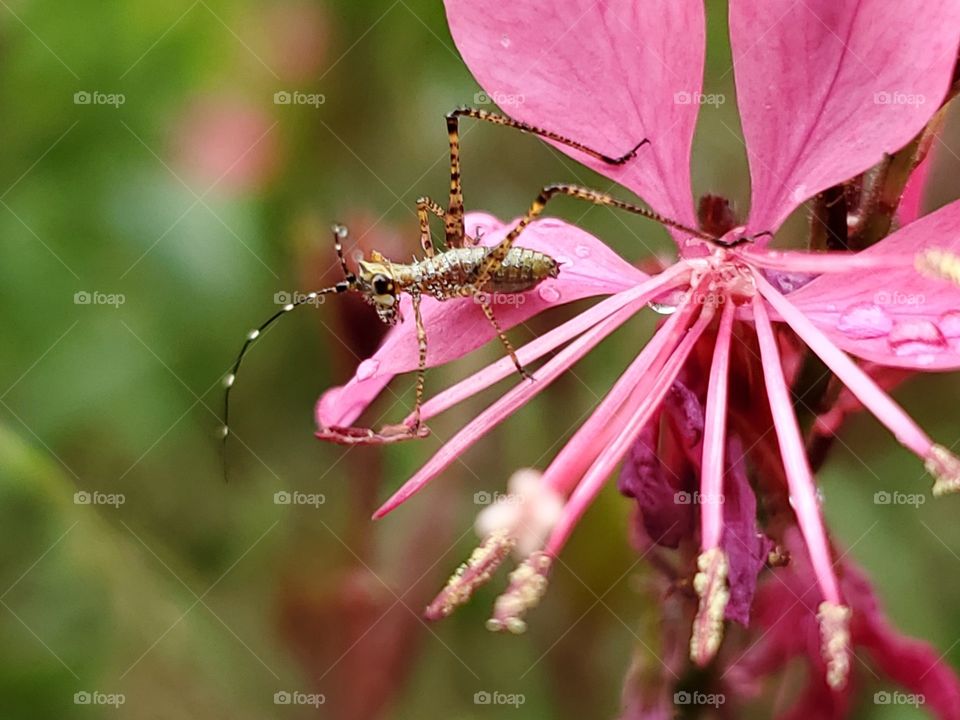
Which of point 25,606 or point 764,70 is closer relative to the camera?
point 764,70

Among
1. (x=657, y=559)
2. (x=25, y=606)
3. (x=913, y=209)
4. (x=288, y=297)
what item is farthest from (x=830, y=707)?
(x=25, y=606)

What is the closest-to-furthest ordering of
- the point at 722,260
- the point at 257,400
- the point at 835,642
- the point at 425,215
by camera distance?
1. the point at 835,642
2. the point at 722,260
3. the point at 425,215
4. the point at 257,400

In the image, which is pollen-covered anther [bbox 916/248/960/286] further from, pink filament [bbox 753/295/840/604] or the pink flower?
Result: the pink flower

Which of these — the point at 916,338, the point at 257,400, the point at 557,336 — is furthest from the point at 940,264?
the point at 257,400

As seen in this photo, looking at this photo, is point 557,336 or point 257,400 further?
point 257,400

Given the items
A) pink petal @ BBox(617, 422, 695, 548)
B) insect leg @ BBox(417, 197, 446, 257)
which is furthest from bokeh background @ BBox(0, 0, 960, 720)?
pink petal @ BBox(617, 422, 695, 548)

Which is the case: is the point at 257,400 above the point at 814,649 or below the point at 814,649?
above

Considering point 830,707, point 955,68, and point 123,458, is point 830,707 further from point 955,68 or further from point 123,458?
point 123,458

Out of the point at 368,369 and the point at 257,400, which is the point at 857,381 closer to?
the point at 368,369
